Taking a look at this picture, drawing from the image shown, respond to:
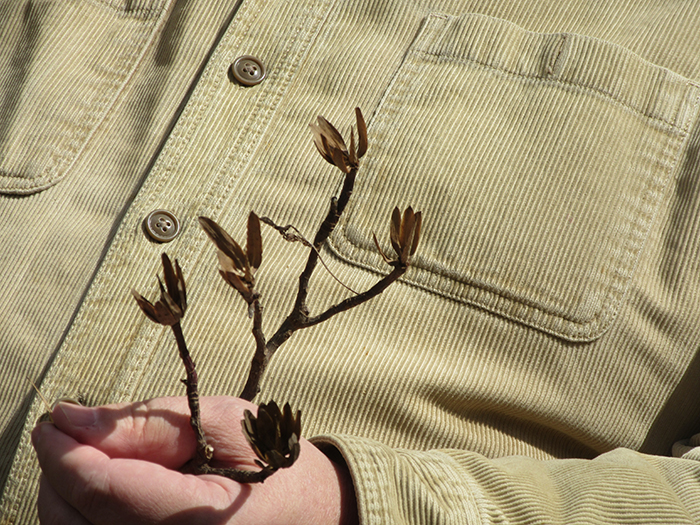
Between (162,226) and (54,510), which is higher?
(162,226)

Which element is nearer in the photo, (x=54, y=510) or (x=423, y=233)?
(x=54, y=510)

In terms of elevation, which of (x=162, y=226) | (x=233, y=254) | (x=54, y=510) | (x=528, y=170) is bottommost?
(x=54, y=510)

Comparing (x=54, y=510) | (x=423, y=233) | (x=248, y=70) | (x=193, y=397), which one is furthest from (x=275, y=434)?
(x=248, y=70)

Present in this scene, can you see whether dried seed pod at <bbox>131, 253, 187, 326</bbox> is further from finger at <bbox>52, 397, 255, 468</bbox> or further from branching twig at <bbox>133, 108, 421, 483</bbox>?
finger at <bbox>52, 397, 255, 468</bbox>

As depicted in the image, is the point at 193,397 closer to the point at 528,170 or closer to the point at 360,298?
the point at 360,298

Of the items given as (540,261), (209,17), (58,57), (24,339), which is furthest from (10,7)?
(540,261)

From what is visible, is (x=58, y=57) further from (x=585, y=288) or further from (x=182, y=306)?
(x=585, y=288)

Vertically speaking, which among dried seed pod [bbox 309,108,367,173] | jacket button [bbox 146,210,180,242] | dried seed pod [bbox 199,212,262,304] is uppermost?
dried seed pod [bbox 309,108,367,173]

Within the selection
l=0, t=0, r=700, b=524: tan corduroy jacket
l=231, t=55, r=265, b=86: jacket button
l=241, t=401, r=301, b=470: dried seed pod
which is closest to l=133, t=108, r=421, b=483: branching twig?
l=241, t=401, r=301, b=470: dried seed pod
